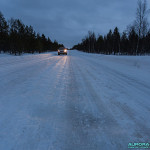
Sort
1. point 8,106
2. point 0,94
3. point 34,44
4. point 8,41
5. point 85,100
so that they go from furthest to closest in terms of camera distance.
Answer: point 34,44 < point 8,41 < point 0,94 < point 85,100 < point 8,106

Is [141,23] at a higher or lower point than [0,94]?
higher

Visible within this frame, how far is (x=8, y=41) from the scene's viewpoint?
117 ft

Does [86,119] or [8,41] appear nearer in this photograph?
[86,119]

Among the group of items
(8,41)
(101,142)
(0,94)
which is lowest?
(101,142)

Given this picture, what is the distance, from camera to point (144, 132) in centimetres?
160

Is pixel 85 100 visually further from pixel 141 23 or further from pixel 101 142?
pixel 141 23

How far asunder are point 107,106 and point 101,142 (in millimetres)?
1038

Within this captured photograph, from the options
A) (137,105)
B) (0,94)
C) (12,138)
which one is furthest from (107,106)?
(0,94)

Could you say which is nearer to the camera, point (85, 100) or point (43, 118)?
point (43, 118)

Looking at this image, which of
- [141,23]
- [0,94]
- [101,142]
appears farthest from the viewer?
[141,23]

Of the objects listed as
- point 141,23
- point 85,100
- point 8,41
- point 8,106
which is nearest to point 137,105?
point 85,100

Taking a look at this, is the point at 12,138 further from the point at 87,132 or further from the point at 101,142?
the point at 101,142

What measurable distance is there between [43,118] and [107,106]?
1.46 metres

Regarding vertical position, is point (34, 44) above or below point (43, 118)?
above
